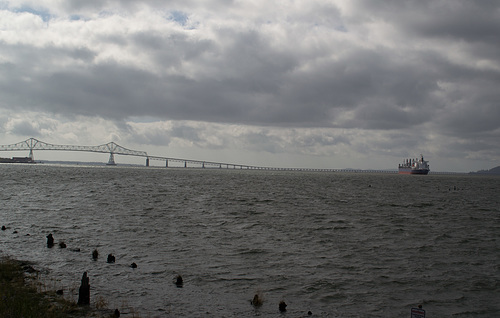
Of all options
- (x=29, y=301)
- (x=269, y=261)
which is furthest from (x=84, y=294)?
(x=269, y=261)

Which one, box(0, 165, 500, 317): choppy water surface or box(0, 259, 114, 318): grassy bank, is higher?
box(0, 259, 114, 318): grassy bank

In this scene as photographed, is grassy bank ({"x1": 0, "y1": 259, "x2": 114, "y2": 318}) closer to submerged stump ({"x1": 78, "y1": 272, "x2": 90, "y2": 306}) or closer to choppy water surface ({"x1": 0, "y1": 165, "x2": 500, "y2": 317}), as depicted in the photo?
submerged stump ({"x1": 78, "y1": 272, "x2": 90, "y2": 306})

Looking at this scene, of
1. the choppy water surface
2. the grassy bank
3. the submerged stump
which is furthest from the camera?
the choppy water surface

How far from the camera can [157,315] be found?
49.6 ft

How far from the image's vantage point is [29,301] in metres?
14.3

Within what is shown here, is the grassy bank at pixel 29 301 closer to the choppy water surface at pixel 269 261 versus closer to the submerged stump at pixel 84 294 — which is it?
the submerged stump at pixel 84 294

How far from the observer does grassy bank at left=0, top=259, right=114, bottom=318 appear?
13.1m

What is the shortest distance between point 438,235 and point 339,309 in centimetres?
2169

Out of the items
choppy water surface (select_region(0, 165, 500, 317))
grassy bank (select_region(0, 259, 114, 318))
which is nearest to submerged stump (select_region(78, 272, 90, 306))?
grassy bank (select_region(0, 259, 114, 318))

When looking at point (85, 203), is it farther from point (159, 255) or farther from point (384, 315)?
point (384, 315)

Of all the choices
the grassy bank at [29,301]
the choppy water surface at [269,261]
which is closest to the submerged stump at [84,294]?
the grassy bank at [29,301]

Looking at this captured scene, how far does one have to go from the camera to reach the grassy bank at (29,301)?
42.8 ft

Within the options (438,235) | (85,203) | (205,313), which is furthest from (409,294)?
(85,203)

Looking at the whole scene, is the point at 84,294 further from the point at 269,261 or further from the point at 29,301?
the point at 269,261
